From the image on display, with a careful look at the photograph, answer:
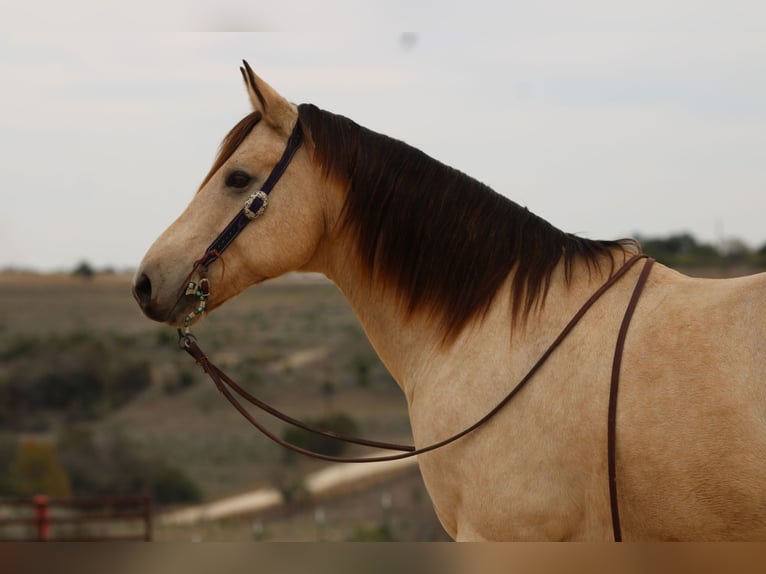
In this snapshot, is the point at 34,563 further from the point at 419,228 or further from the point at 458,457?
→ the point at 419,228

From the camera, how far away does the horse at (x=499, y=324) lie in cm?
345

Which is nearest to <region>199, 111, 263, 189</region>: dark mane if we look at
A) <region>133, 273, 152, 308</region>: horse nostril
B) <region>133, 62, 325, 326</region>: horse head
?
<region>133, 62, 325, 326</region>: horse head

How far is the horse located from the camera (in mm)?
3447

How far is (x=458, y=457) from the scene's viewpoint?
385 cm

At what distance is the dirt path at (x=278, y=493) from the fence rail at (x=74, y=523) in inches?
76.1

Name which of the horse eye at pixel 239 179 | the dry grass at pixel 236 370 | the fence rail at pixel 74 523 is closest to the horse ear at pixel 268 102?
the horse eye at pixel 239 179

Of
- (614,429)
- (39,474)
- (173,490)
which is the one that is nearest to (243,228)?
(614,429)

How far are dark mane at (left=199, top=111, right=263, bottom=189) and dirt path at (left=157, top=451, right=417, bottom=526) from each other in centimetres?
2502

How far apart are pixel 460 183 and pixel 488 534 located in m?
1.59

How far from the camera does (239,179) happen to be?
4.34 meters

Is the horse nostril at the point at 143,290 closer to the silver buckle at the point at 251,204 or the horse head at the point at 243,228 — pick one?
the horse head at the point at 243,228

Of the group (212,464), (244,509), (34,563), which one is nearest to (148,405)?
(212,464)

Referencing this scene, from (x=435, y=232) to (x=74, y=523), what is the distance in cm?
1860

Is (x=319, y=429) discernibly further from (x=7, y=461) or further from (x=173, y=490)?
(x=7, y=461)
